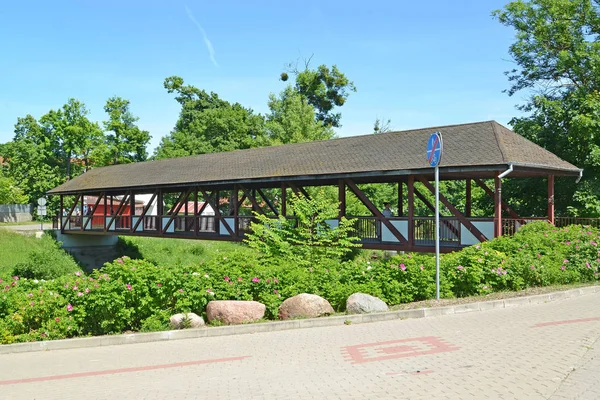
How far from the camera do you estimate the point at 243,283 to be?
31.7 feet

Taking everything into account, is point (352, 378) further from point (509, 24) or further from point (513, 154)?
point (509, 24)

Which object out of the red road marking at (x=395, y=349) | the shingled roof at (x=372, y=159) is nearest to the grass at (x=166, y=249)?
the shingled roof at (x=372, y=159)

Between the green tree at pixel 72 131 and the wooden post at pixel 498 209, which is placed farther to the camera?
the green tree at pixel 72 131

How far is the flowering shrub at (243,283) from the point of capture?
28.4 ft

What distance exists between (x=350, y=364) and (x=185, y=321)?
3338 mm

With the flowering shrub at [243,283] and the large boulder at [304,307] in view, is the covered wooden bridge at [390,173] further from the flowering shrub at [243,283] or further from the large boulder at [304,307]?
the large boulder at [304,307]

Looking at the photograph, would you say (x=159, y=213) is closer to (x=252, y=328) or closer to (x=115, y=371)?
(x=252, y=328)

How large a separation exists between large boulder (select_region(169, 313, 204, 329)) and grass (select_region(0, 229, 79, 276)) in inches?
981

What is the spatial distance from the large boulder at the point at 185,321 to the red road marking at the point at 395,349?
276 cm

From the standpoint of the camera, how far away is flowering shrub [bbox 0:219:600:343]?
8.66 m

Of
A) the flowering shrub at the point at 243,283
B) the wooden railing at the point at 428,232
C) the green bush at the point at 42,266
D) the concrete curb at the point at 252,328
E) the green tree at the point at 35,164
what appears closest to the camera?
the concrete curb at the point at 252,328

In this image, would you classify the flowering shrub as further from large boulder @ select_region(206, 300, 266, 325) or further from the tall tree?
the tall tree

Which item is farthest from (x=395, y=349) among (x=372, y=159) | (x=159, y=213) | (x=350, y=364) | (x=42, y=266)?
(x=42, y=266)

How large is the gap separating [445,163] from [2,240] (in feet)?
97.2
